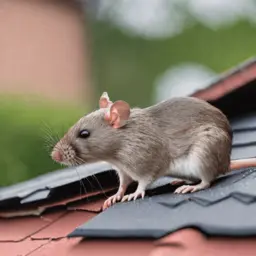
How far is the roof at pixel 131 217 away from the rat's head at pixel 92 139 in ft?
0.59

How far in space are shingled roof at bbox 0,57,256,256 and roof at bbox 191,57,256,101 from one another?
0.03m

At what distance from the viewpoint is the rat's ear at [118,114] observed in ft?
7.75

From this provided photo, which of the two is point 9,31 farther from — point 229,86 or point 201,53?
point 229,86

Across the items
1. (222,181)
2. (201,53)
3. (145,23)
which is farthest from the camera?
(145,23)

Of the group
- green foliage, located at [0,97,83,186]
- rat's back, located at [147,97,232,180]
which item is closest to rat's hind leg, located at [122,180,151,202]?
rat's back, located at [147,97,232,180]

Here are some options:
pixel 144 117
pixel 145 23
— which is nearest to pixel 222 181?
pixel 144 117

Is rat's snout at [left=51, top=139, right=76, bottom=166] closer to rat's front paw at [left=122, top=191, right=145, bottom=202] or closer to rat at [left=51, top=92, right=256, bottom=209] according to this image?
rat at [left=51, top=92, right=256, bottom=209]

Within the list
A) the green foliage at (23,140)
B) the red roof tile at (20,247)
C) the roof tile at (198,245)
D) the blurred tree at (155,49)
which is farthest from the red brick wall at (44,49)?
the roof tile at (198,245)

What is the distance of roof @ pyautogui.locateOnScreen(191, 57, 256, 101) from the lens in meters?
2.71

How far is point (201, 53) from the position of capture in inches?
619

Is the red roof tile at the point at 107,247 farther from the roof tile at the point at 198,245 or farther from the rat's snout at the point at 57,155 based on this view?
the rat's snout at the point at 57,155

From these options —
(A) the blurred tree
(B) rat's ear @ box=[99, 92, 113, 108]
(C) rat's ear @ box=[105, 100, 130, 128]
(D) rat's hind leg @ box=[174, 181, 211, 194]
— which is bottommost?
(D) rat's hind leg @ box=[174, 181, 211, 194]

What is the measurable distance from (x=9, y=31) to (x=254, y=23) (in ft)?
20.4

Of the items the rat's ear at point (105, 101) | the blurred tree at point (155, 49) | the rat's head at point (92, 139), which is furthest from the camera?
the blurred tree at point (155, 49)
